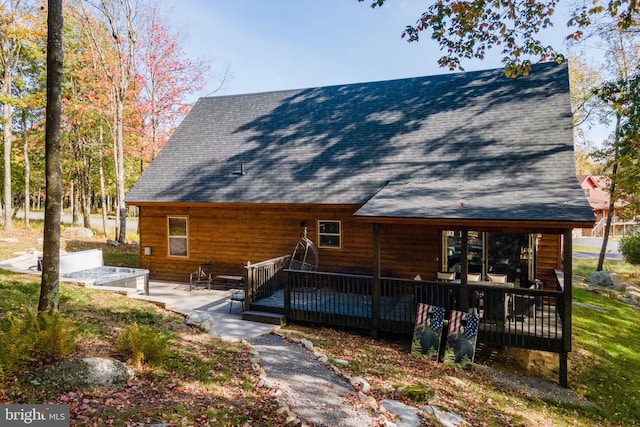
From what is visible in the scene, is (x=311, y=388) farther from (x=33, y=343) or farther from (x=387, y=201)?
(x=387, y=201)

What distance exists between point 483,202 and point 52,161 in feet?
26.0

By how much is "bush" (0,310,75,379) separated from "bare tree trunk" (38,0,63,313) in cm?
74

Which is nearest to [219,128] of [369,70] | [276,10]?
[276,10]

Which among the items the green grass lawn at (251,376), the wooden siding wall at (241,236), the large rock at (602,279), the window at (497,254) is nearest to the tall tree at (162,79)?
the wooden siding wall at (241,236)

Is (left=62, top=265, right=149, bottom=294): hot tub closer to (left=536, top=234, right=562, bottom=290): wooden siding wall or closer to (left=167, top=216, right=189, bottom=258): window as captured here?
(left=167, top=216, right=189, bottom=258): window

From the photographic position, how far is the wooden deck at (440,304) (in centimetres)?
740

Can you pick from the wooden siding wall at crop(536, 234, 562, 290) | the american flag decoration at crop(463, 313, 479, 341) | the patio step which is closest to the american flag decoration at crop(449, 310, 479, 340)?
the american flag decoration at crop(463, 313, 479, 341)

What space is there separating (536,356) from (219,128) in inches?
509

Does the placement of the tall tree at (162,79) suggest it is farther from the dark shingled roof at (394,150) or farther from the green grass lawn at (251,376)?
the green grass lawn at (251,376)

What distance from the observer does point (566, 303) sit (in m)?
7.04

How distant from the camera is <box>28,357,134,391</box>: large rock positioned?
4473 mm

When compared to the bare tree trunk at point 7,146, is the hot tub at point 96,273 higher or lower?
lower

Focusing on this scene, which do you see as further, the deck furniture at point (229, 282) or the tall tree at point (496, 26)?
the deck furniture at point (229, 282)

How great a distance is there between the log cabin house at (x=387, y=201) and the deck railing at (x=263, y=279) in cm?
5
